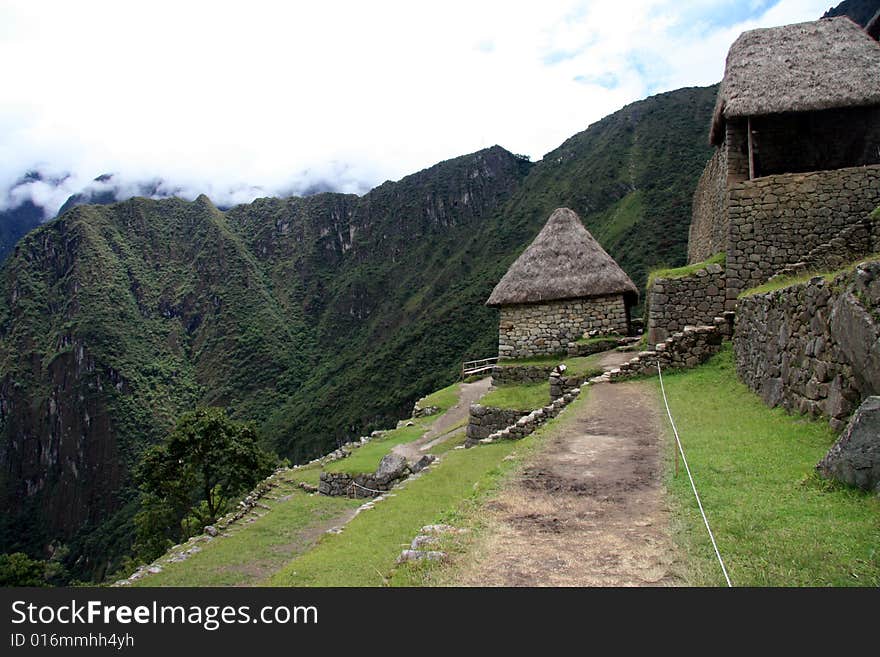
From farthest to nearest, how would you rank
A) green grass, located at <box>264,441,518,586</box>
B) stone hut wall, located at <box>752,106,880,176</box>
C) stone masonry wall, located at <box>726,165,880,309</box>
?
stone hut wall, located at <box>752,106,880,176</box> → stone masonry wall, located at <box>726,165,880,309</box> → green grass, located at <box>264,441,518,586</box>

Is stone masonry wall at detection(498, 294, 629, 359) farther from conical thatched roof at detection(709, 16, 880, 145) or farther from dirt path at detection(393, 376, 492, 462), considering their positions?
conical thatched roof at detection(709, 16, 880, 145)

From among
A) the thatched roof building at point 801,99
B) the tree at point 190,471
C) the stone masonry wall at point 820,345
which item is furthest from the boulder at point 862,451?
the tree at point 190,471

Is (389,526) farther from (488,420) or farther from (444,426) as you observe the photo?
(444,426)

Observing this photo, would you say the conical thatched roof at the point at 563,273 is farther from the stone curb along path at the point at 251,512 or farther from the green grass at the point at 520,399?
the stone curb along path at the point at 251,512

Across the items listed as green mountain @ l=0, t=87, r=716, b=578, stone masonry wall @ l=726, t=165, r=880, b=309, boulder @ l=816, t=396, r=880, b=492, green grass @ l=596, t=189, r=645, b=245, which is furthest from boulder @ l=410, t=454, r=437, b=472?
green grass @ l=596, t=189, r=645, b=245

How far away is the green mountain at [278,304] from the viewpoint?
8294cm

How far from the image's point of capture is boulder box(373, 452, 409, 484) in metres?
13.3

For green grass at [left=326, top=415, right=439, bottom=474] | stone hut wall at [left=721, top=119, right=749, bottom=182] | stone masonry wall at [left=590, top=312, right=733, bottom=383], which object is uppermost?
stone hut wall at [left=721, top=119, right=749, bottom=182]

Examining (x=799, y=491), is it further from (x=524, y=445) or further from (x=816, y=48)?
(x=816, y=48)

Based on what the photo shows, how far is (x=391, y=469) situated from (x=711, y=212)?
1206 cm

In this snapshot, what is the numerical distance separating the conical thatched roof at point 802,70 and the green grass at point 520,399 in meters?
7.95

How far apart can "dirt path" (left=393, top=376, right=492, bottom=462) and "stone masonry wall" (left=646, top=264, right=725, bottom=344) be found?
655 cm

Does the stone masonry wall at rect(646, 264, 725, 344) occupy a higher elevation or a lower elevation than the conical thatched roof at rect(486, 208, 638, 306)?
lower

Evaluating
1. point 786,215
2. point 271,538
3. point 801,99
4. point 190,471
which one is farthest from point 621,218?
point 271,538
